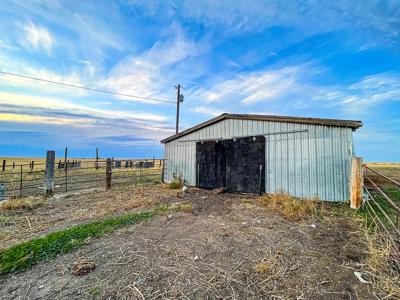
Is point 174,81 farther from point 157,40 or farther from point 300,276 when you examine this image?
point 300,276

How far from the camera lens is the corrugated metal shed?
7062mm

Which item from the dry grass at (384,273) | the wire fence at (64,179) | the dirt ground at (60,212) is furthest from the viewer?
the wire fence at (64,179)

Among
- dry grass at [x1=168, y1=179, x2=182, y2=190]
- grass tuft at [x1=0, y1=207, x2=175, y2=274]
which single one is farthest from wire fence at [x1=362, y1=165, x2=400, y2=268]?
dry grass at [x1=168, y1=179, x2=182, y2=190]

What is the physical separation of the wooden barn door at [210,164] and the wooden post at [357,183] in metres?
4.93

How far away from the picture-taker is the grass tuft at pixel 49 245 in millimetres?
3234

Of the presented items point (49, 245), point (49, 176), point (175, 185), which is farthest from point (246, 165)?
point (49, 176)

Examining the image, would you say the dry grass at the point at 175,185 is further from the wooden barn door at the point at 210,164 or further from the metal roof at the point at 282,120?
the metal roof at the point at 282,120

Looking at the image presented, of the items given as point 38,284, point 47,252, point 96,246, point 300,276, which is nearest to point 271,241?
point 300,276

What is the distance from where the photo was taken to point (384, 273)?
2.86 m

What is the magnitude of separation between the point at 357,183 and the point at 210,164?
5.81 meters

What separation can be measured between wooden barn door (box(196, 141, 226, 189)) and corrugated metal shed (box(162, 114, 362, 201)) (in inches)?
28.7

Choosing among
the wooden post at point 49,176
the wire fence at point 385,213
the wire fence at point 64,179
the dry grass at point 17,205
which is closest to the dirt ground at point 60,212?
the dry grass at point 17,205

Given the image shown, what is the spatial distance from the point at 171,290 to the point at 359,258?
3.02 m

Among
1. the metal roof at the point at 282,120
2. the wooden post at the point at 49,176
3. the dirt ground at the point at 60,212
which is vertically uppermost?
the metal roof at the point at 282,120
